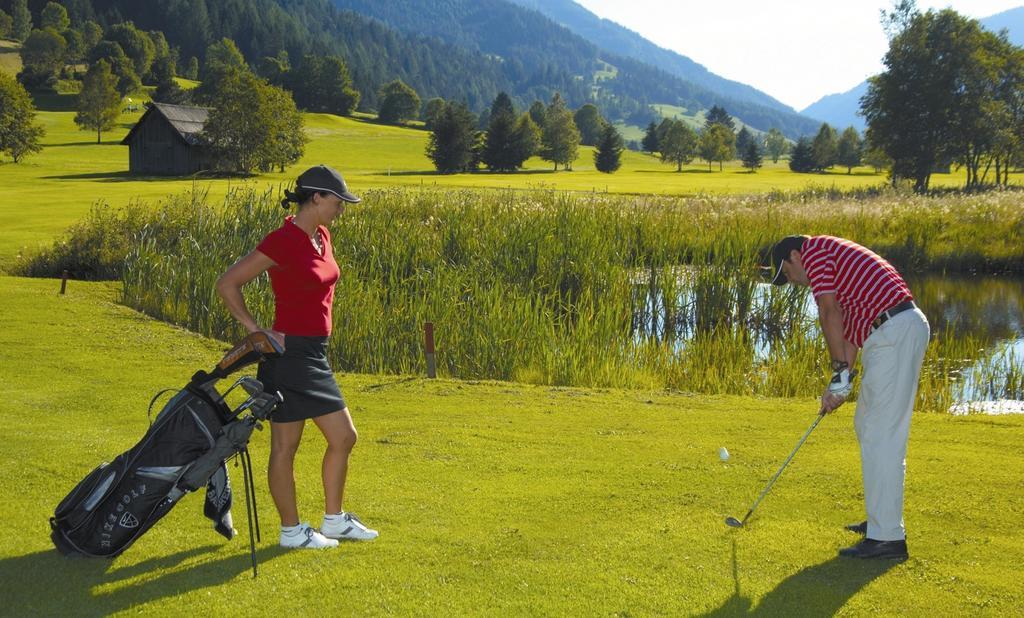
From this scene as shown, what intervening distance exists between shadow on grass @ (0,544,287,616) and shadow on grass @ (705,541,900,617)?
2770mm

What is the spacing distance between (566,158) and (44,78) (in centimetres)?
8012

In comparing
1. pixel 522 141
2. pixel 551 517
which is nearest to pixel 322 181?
pixel 551 517

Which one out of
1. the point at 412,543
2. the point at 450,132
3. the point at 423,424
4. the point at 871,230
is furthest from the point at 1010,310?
the point at 450,132

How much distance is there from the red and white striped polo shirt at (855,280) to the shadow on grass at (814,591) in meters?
1.36

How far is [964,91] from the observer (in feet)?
185

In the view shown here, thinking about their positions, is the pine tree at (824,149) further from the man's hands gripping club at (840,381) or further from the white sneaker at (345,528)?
the white sneaker at (345,528)

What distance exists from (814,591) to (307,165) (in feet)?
263

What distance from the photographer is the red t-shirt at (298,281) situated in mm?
5250

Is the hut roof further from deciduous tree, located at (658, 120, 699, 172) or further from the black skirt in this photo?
the black skirt

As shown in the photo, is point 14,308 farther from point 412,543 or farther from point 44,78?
point 44,78

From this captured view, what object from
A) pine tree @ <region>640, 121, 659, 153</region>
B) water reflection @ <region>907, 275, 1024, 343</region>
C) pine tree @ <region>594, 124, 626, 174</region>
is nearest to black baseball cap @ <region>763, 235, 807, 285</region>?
water reflection @ <region>907, 275, 1024, 343</region>

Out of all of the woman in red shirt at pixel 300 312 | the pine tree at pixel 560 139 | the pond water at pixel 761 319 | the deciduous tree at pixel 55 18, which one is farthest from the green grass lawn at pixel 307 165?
the deciduous tree at pixel 55 18

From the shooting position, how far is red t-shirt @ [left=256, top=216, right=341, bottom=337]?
17.2ft

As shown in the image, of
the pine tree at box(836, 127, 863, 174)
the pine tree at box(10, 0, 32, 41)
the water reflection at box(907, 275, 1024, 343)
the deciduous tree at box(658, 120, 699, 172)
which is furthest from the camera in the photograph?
the pine tree at box(10, 0, 32, 41)
